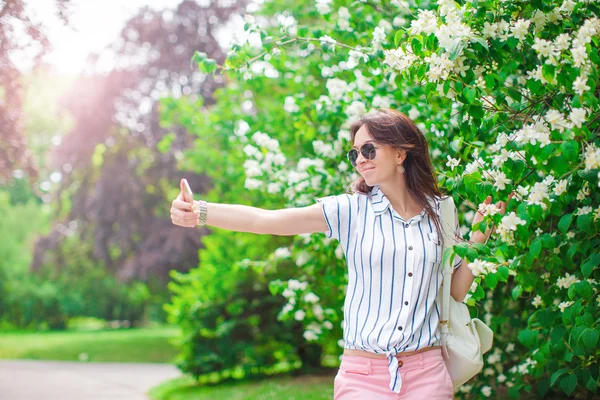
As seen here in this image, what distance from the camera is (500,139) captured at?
3119mm

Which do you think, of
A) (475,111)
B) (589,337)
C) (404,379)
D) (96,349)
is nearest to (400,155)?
(475,111)

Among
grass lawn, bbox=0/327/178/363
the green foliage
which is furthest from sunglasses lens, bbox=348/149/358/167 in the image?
the green foliage

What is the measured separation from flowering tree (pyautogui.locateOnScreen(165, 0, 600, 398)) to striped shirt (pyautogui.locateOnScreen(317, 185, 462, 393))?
0.72 feet

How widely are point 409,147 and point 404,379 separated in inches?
39.8

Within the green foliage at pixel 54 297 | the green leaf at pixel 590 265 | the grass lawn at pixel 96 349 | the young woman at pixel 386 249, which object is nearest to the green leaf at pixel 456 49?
the young woman at pixel 386 249

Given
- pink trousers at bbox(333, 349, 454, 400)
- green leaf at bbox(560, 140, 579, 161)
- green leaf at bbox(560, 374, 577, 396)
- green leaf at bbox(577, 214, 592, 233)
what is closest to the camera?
green leaf at bbox(560, 140, 579, 161)

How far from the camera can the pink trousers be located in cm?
277

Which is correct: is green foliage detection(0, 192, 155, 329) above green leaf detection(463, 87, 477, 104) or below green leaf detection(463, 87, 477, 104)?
below

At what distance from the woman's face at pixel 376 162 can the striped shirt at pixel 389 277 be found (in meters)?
0.12

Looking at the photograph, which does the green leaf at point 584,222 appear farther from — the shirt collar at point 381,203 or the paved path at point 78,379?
the paved path at point 78,379

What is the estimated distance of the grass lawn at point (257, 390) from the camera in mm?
8523

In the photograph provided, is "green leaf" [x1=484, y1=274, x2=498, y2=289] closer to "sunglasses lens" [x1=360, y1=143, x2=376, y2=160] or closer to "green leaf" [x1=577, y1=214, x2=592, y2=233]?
"green leaf" [x1=577, y1=214, x2=592, y2=233]

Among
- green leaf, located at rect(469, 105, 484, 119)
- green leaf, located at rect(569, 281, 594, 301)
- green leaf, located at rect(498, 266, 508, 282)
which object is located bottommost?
green leaf, located at rect(569, 281, 594, 301)

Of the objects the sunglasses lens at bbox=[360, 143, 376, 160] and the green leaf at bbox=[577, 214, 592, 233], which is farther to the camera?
the sunglasses lens at bbox=[360, 143, 376, 160]
